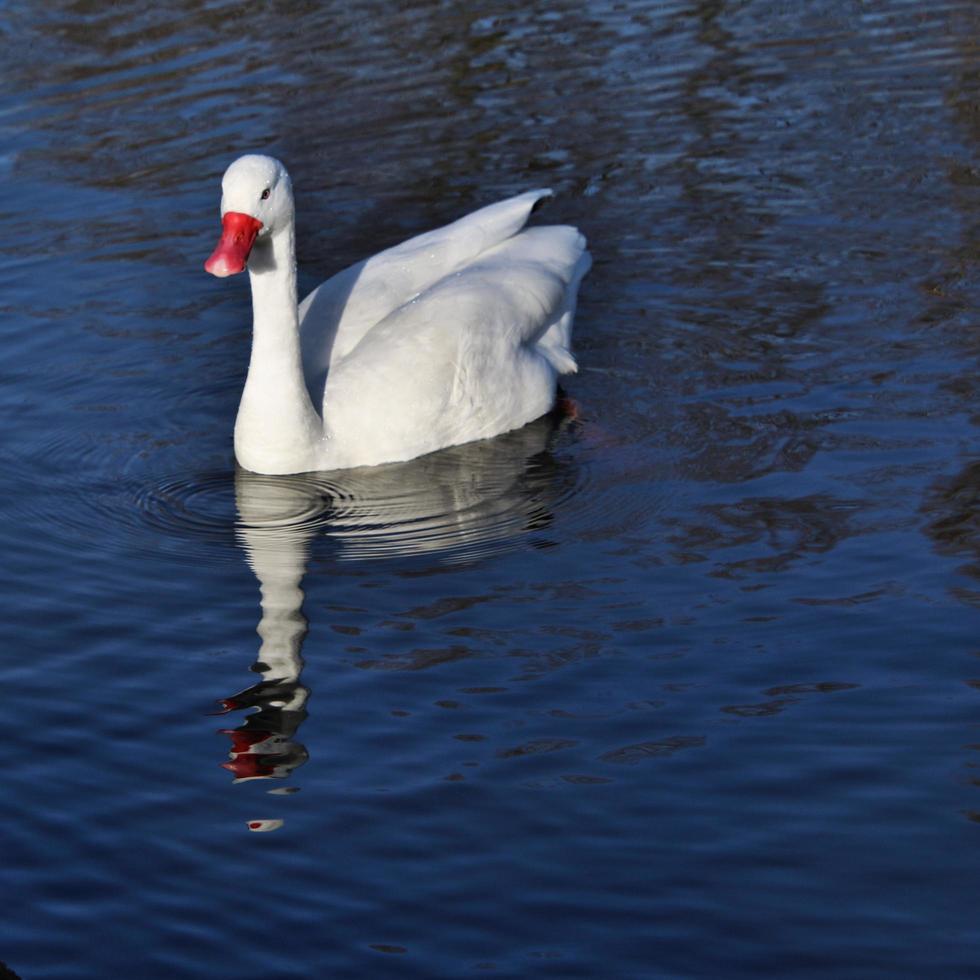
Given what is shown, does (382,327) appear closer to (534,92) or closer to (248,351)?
(248,351)

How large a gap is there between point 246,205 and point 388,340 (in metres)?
1.16

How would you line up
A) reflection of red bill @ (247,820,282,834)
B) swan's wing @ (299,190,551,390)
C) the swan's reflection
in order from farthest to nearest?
swan's wing @ (299,190,551,390) < the swan's reflection < reflection of red bill @ (247,820,282,834)

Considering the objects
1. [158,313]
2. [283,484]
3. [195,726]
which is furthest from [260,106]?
[195,726]

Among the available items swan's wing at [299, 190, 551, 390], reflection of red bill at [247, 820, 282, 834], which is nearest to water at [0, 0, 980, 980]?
reflection of red bill at [247, 820, 282, 834]

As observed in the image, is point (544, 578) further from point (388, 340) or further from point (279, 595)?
point (388, 340)

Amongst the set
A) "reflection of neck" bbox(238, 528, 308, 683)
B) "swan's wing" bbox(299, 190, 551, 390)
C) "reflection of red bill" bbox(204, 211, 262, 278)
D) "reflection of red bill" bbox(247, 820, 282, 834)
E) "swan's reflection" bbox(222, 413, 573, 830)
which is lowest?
"swan's reflection" bbox(222, 413, 573, 830)

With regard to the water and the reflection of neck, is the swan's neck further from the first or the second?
the reflection of neck

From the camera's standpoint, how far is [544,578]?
24.8ft

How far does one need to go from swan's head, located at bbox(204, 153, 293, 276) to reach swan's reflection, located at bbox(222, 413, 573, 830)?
3.97 feet

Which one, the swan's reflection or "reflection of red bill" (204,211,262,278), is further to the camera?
"reflection of red bill" (204,211,262,278)

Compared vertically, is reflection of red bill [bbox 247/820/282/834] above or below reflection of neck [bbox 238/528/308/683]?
above

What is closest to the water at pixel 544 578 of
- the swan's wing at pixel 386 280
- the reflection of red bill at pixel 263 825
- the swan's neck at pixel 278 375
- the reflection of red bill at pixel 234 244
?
the reflection of red bill at pixel 263 825

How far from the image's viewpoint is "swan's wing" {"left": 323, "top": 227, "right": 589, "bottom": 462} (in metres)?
8.98

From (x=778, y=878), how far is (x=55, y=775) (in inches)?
103
